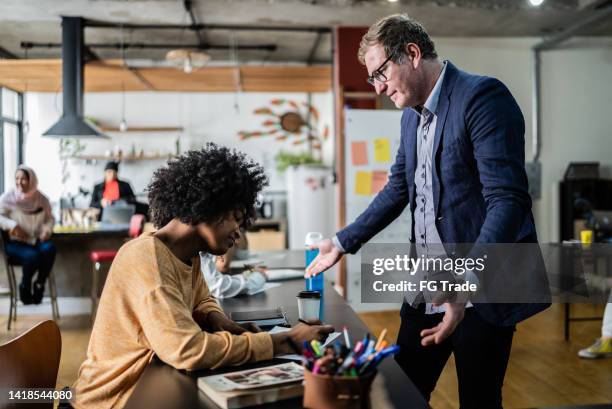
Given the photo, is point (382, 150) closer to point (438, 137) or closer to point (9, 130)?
point (9, 130)

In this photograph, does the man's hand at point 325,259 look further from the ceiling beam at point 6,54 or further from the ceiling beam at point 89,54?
the ceiling beam at point 89,54

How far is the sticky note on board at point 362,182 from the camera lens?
5.13 meters

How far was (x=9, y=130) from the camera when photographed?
11.1 ft

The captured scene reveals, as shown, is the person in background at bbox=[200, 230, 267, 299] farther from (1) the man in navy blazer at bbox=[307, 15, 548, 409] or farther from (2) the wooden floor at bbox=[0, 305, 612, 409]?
(2) the wooden floor at bbox=[0, 305, 612, 409]

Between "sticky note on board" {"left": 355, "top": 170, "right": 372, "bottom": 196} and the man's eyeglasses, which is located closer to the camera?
the man's eyeglasses

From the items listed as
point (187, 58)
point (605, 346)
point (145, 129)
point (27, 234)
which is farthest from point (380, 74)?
point (145, 129)

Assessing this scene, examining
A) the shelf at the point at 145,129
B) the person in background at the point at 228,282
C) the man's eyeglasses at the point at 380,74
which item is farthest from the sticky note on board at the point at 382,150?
the shelf at the point at 145,129

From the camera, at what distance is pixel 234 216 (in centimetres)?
134

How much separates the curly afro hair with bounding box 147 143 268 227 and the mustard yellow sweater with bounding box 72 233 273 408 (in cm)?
10

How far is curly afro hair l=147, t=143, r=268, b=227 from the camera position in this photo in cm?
130

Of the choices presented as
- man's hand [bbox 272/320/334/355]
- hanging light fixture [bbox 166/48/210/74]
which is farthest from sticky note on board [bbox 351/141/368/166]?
man's hand [bbox 272/320/334/355]

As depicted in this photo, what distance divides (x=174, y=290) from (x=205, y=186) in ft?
0.84

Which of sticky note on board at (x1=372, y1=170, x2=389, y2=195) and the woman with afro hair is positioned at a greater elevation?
sticky note on board at (x1=372, y1=170, x2=389, y2=195)

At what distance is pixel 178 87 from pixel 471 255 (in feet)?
21.8
